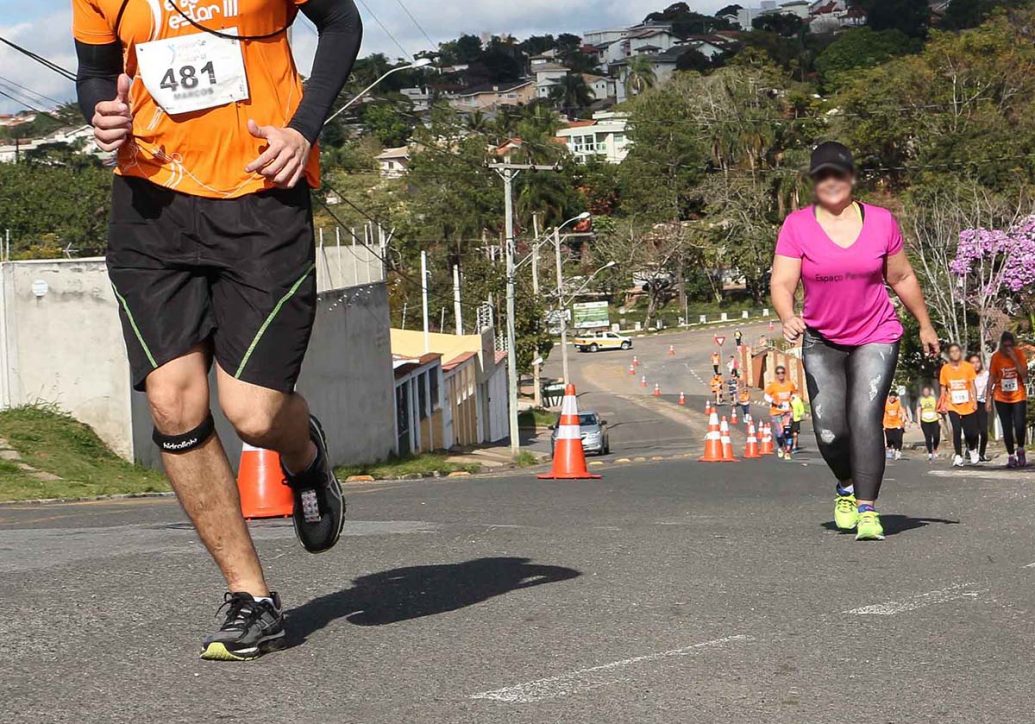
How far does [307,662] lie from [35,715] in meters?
0.86

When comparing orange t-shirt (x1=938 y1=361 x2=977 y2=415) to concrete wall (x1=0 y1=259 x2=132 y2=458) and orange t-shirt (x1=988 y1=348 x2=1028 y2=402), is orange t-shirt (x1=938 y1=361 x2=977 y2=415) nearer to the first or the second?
orange t-shirt (x1=988 y1=348 x2=1028 y2=402)

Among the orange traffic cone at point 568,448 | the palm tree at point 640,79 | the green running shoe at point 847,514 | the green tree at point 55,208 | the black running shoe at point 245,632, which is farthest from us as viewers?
the palm tree at point 640,79

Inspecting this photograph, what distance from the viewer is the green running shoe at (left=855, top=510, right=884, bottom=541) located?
25.2 ft

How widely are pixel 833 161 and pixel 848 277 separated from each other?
581mm

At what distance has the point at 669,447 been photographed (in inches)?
1889

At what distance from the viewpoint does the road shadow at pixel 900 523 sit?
27.6ft

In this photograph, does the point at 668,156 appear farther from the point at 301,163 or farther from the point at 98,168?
the point at 301,163

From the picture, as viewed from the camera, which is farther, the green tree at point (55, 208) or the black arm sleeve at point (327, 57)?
the green tree at point (55, 208)

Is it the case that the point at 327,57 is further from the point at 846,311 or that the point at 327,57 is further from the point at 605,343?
the point at 605,343

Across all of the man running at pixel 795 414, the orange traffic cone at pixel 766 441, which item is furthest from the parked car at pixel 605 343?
the man running at pixel 795 414

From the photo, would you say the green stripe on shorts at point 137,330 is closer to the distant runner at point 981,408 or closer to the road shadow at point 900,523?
the road shadow at point 900,523

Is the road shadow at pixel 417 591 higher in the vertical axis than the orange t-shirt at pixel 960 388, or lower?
higher

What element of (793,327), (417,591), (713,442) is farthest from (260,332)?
(713,442)

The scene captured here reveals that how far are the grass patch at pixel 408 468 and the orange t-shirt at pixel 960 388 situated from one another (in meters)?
8.82
